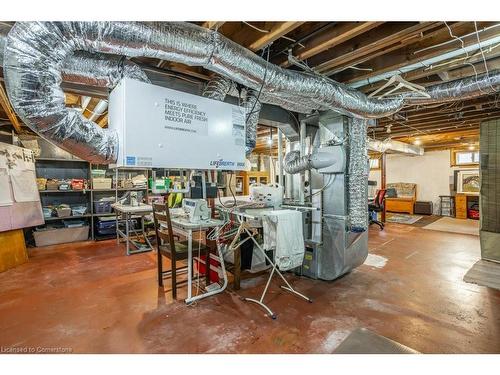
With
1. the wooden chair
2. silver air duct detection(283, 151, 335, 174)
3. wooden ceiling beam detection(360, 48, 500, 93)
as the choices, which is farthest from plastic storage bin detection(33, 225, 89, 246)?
wooden ceiling beam detection(360, 48, 500, 93)

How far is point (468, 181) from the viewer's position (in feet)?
26.7

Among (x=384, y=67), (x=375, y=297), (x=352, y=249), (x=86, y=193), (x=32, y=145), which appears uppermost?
(x=384, y=67)

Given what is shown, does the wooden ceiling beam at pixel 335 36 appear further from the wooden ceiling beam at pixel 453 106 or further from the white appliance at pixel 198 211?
the wooden ceiling beam at pixel 453 106

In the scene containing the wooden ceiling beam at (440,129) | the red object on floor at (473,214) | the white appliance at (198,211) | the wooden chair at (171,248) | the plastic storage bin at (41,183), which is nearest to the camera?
the wooden chair at (171,248)

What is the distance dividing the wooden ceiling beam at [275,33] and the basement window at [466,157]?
9.41 m

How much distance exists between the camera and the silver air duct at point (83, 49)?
1.30 meters

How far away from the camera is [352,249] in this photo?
10.3 feet

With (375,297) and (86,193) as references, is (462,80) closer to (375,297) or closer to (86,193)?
(375,297)

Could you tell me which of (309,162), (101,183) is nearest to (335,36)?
(309,162)

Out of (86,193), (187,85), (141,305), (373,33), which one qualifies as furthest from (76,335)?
(86,193)

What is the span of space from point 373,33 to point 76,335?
3.30m

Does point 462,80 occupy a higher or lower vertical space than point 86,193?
higher

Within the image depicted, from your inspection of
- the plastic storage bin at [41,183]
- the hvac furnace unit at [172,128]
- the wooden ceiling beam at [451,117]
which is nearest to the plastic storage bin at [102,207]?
the plastic storage bin at [41,183]

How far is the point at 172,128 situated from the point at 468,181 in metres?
9.80
